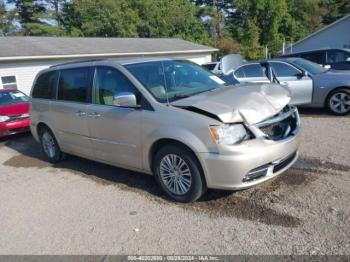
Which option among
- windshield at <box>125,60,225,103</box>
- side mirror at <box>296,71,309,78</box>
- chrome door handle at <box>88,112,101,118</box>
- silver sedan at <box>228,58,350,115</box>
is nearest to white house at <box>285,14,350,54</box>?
silver sedan at <box>228,58,350,115</box>

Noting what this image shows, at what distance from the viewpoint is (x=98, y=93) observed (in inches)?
203

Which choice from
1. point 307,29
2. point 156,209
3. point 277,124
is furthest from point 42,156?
point 307,29

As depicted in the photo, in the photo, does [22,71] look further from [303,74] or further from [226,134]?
[226,134]

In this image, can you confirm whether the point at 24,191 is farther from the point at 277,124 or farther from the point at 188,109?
the point at 277,124

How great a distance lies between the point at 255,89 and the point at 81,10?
39.8 m

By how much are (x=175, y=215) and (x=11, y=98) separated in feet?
26.9

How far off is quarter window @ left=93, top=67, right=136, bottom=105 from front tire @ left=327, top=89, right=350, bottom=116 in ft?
18.5

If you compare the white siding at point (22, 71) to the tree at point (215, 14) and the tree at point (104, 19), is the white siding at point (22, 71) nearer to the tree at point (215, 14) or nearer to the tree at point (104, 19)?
the tree at point (104, 19)

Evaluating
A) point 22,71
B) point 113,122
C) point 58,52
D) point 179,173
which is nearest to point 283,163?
point 179,173

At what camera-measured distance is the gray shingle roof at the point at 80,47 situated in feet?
60.2

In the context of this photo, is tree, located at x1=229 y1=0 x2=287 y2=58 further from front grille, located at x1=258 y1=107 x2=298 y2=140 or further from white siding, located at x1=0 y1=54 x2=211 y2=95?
front grille, located at x1=258 y1=107 x2=298 y2=140

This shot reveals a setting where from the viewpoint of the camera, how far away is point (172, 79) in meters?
4.83

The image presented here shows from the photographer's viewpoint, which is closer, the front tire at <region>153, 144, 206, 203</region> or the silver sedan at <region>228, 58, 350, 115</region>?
the front tire at <region>153, 144, 206, 203</region>

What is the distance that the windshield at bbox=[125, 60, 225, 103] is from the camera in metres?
4.54
